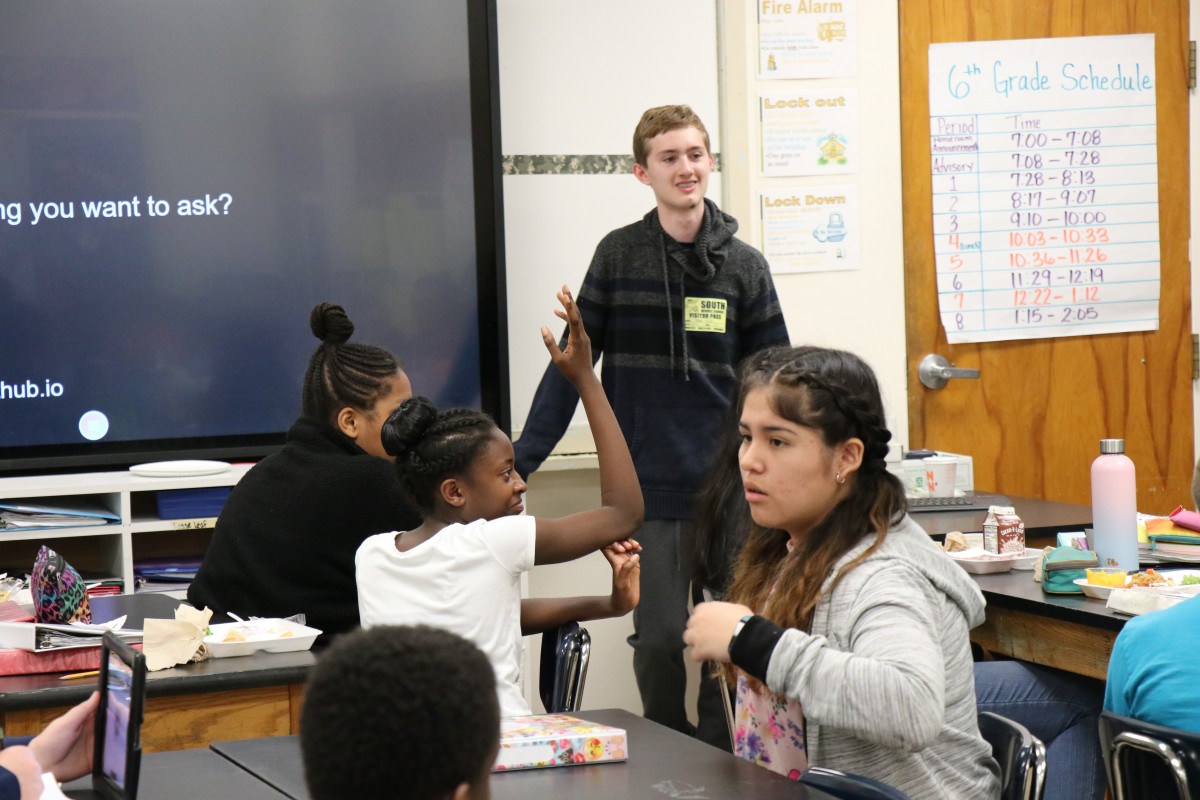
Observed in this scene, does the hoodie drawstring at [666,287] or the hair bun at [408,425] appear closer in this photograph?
the hair bun at [408,425]

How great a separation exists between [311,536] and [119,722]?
1017 millimetres

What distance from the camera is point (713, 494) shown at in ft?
9.43

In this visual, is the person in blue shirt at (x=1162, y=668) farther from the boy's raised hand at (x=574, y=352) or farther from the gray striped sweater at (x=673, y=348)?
the gray striped sweater at (x=673, y=348)

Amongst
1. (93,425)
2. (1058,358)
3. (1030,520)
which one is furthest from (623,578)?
(1058,358)

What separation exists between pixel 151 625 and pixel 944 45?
3216mm

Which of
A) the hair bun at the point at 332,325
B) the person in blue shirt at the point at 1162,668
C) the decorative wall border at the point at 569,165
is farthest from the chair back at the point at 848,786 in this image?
the decorative wall border at the point at 569,165

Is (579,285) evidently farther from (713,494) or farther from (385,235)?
(713,494)

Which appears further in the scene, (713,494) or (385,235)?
(385,235)

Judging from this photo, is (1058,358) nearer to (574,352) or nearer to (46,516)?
(574,352)

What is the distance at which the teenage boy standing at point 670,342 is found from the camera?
142 inches

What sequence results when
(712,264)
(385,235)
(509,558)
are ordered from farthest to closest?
(385,235) → (712,264) → (509,558)

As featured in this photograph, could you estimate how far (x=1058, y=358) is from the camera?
4.64 m

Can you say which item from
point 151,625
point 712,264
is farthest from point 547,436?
point 151,625

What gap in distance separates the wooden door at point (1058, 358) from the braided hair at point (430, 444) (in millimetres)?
2432
